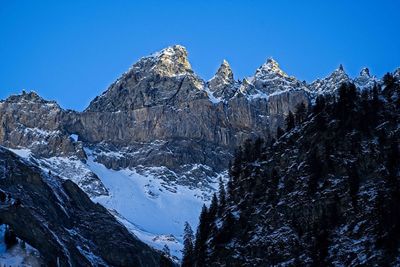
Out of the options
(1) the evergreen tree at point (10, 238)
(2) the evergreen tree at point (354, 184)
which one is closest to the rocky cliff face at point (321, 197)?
(2) the evergreen tree at point (354, 184)

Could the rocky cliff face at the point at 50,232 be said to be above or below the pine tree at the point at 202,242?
above

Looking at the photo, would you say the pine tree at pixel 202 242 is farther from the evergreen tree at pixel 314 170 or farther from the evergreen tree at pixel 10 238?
the evergreen tree at pixel 10 238

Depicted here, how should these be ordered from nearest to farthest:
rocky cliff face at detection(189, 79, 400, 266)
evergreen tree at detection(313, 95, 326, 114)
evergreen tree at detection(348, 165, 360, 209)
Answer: rocky cliff face at detection(189, 79, 400, 266)
evergreen tree at detection(348, 165, 360, 209)
evergreen tree at detection(313, 95, 326, 114)

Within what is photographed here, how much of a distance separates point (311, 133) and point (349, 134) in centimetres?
910

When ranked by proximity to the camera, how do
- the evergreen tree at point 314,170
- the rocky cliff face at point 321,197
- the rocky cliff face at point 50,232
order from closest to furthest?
the rocky cliff face at point 321,197 → the evergreen tree at point 314,170 → the rocky cliff face at point 50,232

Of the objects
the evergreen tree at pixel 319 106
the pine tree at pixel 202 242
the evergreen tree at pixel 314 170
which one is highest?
the evergreen tree at pixel 319 106

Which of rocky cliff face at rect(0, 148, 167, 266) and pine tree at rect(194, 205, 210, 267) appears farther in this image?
rocky cliff face at rect(0, 148, 167, 266)

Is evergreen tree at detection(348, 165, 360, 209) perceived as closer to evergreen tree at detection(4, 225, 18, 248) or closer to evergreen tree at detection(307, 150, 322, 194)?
evergreen tree at detection(307, 150, 322, 194)

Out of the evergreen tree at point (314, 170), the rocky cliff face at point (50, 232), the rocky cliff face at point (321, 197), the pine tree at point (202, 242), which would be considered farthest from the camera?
the rocky cliff face at point (50, 232)

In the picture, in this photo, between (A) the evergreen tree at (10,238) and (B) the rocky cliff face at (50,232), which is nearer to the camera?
(A) the evergreen tree at (10,238)

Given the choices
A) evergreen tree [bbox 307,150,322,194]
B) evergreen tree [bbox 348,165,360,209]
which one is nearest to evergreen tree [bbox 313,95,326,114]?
evergreen tree [bbox 307,150,322,194]

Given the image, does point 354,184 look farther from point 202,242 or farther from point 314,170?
point 202,242

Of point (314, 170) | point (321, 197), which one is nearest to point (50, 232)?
point (314, 170)

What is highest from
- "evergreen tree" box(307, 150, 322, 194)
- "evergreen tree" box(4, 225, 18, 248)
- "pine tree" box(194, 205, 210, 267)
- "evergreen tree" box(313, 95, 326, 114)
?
"evergreen tree" box(313, 95, 326, 114)
